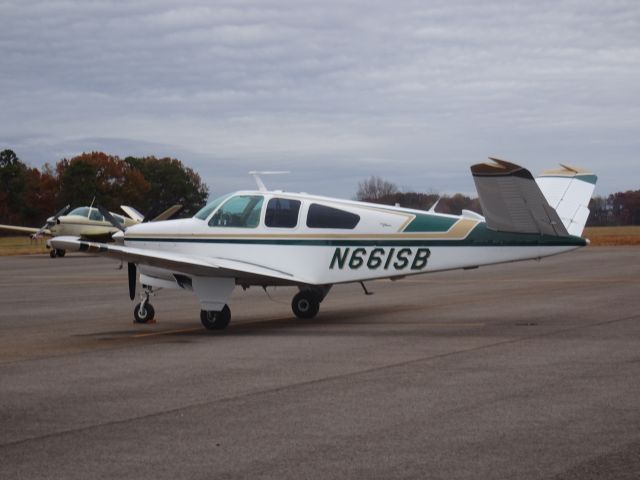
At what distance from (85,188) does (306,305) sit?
8612 cm

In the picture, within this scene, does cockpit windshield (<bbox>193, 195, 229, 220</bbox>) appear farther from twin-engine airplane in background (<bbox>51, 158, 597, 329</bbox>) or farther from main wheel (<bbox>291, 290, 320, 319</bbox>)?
main wheel (<bbox>291, 290, 320, 319</bbox>)

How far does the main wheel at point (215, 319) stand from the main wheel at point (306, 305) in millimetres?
2028

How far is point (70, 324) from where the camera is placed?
58.7ft

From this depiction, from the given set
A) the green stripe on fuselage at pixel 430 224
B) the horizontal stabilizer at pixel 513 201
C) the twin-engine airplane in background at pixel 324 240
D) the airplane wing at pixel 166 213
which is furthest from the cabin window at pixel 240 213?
the horizontal stabilizer at pixel 513 201

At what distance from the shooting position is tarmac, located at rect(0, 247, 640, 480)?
7.04 m

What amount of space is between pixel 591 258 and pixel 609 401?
105 feet

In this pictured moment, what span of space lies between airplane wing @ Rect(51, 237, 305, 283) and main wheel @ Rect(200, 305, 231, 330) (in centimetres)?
58

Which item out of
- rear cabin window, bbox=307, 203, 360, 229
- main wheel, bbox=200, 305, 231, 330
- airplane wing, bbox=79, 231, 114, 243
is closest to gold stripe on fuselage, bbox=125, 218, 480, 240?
rear cabin window, bbox=307, 203, 360, 229

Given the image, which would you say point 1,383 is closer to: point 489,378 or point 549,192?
point 489,378

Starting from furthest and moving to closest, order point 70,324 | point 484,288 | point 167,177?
point 167,177
point 484,288
point 70,324

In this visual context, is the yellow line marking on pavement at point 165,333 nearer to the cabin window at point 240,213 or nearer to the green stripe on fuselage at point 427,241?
the green stripe on fuselage at point 427,241

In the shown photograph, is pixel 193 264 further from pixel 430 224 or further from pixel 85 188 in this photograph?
pixel 85 188

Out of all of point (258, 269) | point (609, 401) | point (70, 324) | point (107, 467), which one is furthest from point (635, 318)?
point (107, 467)

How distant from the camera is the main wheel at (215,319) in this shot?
53.2ft
